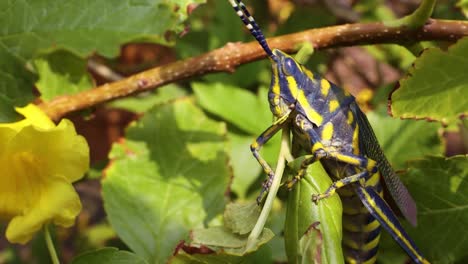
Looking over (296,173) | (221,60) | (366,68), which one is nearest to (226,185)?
(221,60)

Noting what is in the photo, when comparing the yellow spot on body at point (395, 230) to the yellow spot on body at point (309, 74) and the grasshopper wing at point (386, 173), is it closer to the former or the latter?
the grasshopper wing at point (386, 173)

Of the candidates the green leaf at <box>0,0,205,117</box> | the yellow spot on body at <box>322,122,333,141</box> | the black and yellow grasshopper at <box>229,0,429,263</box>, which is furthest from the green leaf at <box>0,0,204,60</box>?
the yellow spot on body at <box>322,122,333,141</box>

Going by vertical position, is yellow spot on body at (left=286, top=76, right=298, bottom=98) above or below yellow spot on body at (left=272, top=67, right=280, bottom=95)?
below

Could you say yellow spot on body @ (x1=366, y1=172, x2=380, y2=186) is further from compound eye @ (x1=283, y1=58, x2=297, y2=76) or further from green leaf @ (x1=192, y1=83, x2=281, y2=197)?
green leaf @ (x1=192, y1=83, x2=281, y2=197)

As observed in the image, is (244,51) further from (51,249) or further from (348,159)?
(51,249)

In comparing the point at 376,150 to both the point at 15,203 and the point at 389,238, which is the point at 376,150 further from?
the point at 15,203

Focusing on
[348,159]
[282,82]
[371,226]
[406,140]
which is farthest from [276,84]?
[406,140]
